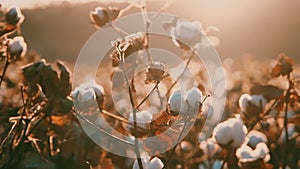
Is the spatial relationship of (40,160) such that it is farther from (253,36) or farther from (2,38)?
(253,36)

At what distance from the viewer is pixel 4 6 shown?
7.86 ft

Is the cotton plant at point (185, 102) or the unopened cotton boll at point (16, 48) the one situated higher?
the unopened cotton boll at point (16, 48)

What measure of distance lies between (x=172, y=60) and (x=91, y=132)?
5.69 feet

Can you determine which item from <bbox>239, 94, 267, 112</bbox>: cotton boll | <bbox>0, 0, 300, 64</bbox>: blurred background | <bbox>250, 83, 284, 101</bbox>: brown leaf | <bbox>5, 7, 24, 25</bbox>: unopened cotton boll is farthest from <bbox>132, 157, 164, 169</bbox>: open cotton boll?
<bbox>0, 0, 300, 64</bbox>: blurred background

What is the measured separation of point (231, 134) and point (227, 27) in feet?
35.9

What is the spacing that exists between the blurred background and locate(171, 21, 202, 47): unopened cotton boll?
7.25 metres

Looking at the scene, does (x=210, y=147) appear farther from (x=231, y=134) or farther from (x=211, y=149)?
(x=231, y=134)

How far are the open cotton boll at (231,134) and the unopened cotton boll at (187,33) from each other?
0.59m

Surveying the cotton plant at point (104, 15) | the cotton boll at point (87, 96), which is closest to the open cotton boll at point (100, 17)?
the cotton plant at point (104, 15)

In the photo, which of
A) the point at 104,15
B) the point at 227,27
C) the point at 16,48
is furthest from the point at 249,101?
the point at 227,27

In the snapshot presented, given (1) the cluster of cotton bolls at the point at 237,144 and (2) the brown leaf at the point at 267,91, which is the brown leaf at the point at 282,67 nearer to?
(2) the brown leaf at the point at 267,91

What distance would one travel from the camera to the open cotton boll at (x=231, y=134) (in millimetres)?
1677

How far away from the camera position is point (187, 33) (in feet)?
7.35

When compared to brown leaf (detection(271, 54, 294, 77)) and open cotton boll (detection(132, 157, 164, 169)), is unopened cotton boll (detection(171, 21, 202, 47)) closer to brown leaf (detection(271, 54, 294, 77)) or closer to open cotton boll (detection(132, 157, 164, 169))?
brown leaf (detection(271, 54, 294, 77))
